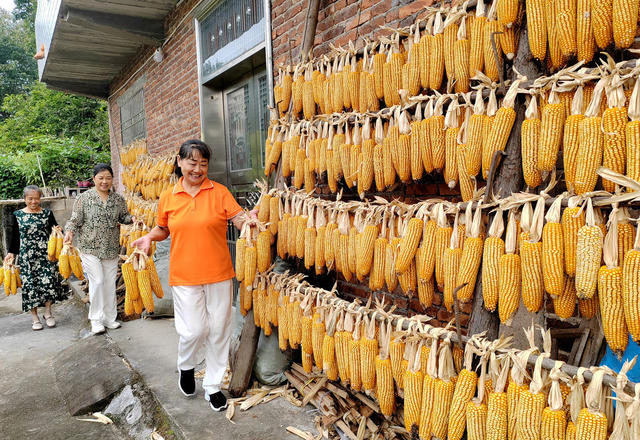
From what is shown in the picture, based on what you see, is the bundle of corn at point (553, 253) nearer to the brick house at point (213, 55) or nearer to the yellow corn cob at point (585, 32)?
the yellow corn cob at point (585, 32)

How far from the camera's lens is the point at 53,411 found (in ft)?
13.6

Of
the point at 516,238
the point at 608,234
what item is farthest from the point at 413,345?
the point at 608,234

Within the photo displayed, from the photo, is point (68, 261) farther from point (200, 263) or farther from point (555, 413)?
point (555, 413)

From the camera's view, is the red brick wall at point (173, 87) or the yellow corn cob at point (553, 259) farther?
the red brick wall at point (173, 87)

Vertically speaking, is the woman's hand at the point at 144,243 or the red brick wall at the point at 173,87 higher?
the red brick wall at the point at 173,87

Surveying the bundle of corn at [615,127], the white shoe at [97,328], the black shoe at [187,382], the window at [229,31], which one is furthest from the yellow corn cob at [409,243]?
the white shoe at [97,328]

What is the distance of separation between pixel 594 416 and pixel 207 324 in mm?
2807

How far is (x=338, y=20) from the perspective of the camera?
389 centimetres

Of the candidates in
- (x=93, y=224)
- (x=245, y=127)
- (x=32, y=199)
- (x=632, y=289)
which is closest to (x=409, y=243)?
(x=632, y=289)

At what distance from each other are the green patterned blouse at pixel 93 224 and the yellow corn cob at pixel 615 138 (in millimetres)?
5582

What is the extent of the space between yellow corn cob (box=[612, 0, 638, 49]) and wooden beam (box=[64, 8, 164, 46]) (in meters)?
7.77

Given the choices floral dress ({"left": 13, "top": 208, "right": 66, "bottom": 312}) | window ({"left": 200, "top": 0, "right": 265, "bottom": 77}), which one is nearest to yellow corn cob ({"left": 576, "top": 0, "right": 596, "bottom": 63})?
window ({"left": 200, "top": 0, "right": 265, "bottom": 77})

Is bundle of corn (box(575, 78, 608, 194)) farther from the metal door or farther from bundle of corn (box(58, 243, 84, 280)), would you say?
bundle of corn (box(58, 243, 84, 280))

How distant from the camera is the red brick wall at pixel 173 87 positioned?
6.93 m
